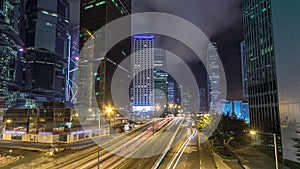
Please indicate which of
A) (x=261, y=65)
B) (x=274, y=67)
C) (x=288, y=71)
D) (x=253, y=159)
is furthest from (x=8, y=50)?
(x=288, y=71)

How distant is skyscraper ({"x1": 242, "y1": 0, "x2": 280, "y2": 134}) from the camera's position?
45.9 m

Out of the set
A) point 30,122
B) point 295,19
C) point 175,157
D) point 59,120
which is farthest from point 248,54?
point 30,122

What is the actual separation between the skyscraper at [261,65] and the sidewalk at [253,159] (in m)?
8.01

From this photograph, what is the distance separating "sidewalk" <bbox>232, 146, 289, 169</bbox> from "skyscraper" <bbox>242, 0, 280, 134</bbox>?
26.3ft

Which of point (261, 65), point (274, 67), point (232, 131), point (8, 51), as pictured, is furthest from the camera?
point (8, 51)

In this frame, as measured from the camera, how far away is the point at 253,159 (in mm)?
33062

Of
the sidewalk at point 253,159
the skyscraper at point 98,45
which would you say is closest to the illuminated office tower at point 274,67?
the sidewalk at point 253,159

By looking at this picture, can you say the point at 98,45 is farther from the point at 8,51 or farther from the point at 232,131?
the point at 232,131

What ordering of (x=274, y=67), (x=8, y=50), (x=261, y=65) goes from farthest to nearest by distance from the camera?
1. (x=8, y=50)
2. (x=261, y=65)
3. (x=274, y=67)

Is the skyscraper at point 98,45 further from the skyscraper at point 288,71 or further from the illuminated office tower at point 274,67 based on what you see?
the skyscraper at point 288,71

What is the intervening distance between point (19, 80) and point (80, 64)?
218ft

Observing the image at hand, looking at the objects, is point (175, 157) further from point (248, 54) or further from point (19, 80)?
point (19, 80)

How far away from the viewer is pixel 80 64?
164 m

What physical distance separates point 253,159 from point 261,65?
27.7m
